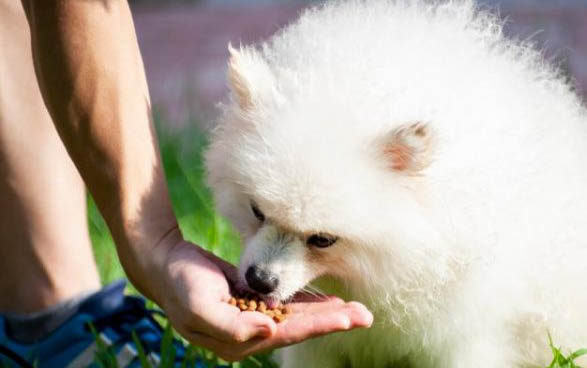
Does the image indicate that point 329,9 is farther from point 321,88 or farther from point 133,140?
point 133,140

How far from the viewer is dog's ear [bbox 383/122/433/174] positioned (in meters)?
2.45

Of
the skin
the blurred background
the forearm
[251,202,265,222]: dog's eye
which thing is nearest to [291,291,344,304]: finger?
the skin

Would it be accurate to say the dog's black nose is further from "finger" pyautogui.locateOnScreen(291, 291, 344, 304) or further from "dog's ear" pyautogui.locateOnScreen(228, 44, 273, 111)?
"dog's ear" pyautogui.locateOnScreen(228, 44, 273, 111)

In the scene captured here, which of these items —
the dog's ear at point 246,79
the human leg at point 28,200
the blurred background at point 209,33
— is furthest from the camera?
the blurred background at point 209,33

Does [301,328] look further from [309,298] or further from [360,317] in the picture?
[309,298]

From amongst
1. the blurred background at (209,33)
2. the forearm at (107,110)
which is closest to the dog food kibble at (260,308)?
the forearm at (107,110)

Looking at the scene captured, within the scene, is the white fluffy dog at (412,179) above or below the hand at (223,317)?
above

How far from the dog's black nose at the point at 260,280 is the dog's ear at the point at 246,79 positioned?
1.37 ft

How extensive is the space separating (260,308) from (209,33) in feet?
21.2

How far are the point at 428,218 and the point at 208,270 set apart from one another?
552 millimetres

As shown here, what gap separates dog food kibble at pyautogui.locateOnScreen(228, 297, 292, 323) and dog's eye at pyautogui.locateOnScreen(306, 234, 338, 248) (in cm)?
18

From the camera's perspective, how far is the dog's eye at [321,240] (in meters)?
2.56

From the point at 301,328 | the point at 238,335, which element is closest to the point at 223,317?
the point at 238,335

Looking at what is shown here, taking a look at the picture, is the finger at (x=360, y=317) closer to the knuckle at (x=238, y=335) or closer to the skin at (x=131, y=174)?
the skin at (x=131, y=174)
